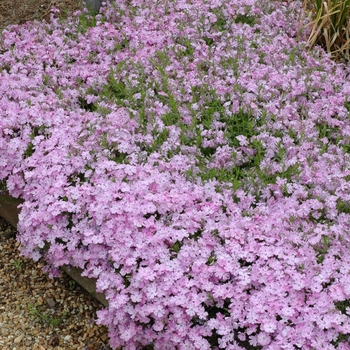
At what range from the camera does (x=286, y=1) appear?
19.6 feet

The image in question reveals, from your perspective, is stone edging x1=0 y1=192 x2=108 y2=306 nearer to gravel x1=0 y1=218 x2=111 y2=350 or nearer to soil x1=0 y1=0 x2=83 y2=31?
gravel x1=0 y1=218 x2=111 y2=350

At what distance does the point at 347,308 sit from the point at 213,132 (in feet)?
5.47

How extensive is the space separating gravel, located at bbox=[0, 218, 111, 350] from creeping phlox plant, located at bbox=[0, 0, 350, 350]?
402mm

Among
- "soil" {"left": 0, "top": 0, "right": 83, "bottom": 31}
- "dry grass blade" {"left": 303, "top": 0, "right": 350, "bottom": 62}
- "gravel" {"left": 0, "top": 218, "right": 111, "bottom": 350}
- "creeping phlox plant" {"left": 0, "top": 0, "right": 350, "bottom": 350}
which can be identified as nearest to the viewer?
"creeping phlox plant" {"left": 0, "top": 0, "right": 350, "bottom": 350}

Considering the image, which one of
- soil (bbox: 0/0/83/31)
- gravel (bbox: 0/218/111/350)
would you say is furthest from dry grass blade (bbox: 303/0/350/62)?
gravel (bbox: 0/218/111/350)

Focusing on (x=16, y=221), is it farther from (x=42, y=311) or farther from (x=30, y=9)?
(x=30, y=9)

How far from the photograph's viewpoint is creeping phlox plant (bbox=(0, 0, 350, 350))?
2.72 meters

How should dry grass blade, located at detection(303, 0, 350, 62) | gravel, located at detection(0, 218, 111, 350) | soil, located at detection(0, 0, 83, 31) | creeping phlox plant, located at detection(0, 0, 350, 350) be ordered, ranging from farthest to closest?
1. soil, located at detection(0, 0, 83, 31)
2. dry grass blade, located at detection(303, 0, 350, 62)
3. gravel, located at detection(0, 218, 111, 350)
4. creeping phlox plant, located at detection(0, 0, 350, 350)

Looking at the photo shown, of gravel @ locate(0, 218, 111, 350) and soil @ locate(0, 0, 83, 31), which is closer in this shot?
gravel @ locate(0, 218, 111, 350)

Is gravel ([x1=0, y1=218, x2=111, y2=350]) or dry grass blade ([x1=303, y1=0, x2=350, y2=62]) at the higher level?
dry grass blade ([x1=303, y1=0, x2=350, y2=62])

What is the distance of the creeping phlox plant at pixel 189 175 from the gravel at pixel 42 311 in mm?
402

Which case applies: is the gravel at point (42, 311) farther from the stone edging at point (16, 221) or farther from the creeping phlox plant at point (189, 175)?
the creeping phlox plant at point (189, 175)

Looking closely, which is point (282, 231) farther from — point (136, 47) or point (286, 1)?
point (286, 1)

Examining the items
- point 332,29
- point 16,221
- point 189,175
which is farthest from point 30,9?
point 189,175
